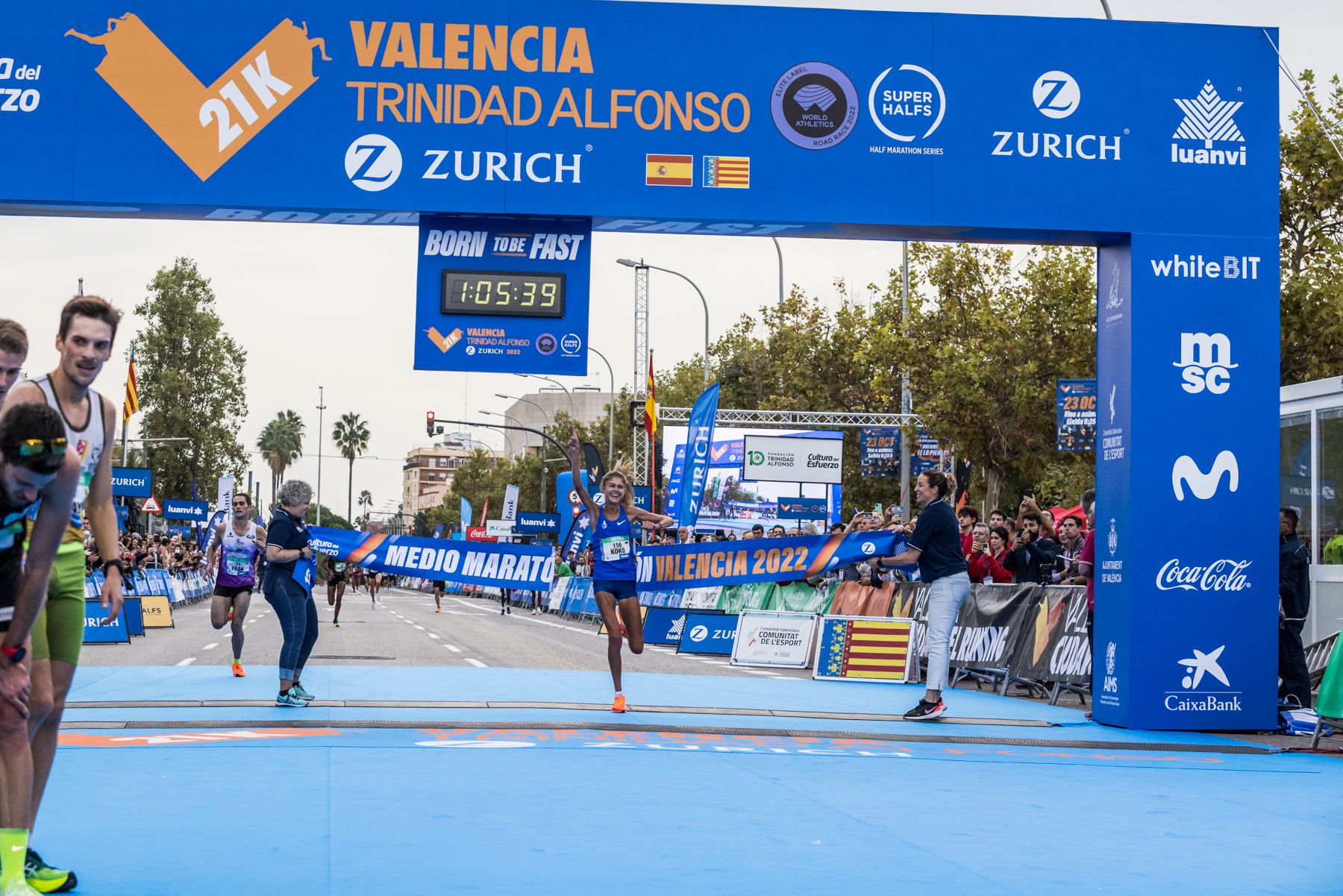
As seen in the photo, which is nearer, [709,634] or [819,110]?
[819,110]

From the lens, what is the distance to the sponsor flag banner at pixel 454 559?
49.0ft

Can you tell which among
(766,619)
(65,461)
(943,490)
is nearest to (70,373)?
(65,461)

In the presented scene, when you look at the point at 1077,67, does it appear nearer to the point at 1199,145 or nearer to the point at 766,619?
the point at 1199,145

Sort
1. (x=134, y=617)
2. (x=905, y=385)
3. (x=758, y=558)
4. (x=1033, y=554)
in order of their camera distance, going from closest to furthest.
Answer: (x=758, y=558) → (x=1033, y=554) → (x=134, y=617) → (x=905, y=385)

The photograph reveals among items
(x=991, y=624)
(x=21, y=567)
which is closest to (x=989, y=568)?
(x=991, y=624)

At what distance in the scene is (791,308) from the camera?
5534 cm

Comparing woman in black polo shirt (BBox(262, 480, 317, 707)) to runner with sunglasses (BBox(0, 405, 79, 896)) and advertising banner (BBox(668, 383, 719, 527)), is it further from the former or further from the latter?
advertising banner (BBox(668, 383, 719, 527))

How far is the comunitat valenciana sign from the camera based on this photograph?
45.4m

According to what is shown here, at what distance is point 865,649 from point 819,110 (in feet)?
26.4

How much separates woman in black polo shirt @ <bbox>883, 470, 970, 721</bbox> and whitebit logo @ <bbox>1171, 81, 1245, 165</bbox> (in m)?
3.72

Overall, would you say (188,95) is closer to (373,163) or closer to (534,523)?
(373,163)

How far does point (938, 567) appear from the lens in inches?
507

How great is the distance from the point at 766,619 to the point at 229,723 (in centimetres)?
1137

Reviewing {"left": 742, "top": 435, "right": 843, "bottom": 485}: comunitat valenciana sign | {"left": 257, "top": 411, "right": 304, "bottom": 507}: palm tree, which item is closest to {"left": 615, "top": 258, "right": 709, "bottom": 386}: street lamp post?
{"left": 742, "top": 435, "right": 843, "bottom": 485}: comunitat valenciana sign
